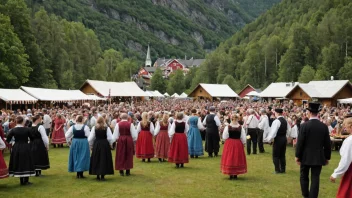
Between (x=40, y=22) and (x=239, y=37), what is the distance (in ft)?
274

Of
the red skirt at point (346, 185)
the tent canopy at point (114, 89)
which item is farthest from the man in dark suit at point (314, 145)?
the tent canopy at point (114, 89)

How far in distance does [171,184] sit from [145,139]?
3801 millimetres

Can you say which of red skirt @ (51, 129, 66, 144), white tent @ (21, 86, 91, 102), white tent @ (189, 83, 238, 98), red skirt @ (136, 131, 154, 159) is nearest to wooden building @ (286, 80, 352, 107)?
white tent @ (189, 83, 238, 98)

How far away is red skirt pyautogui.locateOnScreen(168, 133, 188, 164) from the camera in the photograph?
13.8 meters

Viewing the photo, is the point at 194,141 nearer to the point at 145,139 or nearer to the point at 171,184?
the point at 145,139

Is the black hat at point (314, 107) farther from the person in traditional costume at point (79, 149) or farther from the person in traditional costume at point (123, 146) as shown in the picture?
the person in traditional costume at point (79, 149)

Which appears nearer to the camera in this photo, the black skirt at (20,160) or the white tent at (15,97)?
the black skirt at (20,160)

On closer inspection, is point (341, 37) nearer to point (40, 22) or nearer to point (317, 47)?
point (317, 47)

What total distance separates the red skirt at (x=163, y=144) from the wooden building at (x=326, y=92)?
38.6 metres

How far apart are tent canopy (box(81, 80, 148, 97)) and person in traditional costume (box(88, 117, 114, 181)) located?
43187 mm

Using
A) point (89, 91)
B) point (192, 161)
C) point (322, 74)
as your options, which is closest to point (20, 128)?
point (192, 161)

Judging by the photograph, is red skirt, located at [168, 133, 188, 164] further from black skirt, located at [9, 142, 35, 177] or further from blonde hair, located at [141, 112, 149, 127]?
black skirt, located at [9, 142, 35, 177]

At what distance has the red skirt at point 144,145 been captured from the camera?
49.0 feet

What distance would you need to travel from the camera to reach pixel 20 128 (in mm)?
10805
